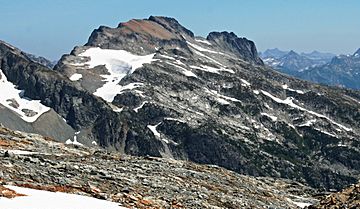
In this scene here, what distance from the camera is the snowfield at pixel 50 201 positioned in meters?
27.3

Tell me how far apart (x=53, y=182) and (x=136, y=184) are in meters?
9.17

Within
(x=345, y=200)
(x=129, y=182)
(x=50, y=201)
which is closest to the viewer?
(x=50, y=201)

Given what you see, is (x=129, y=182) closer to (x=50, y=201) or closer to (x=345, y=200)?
(x=50, y=201)

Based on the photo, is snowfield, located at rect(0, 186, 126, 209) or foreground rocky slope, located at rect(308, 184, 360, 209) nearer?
snowfield, located at rect(0, 186, 126, 209)

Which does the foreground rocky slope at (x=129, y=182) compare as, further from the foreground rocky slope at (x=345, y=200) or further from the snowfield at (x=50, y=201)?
the foreground rocky slope at (x=345, y=200)

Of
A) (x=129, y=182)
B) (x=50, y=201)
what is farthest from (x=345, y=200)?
(x=50, y=201)

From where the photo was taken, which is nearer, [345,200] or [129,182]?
[345,200]

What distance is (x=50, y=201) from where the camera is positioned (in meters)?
29.0

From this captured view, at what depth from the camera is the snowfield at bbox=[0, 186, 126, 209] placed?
27312 mm

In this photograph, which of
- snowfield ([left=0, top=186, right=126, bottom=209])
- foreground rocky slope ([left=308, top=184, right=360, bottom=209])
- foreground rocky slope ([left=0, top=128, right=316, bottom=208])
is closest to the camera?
snowfield ([left=0, top=186, right=126, bottom=209])

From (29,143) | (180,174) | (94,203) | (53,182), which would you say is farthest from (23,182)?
(29,143)

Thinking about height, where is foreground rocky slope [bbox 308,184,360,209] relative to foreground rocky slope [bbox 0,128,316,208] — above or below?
above

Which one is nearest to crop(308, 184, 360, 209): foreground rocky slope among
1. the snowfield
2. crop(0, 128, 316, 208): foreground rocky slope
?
crop(0, 128, 316, 208): foreground rocky slope

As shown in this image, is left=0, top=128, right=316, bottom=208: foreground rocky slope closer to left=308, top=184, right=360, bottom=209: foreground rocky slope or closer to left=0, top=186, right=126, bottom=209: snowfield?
left=0, top=186, right=126, bottom=209: snowfield
